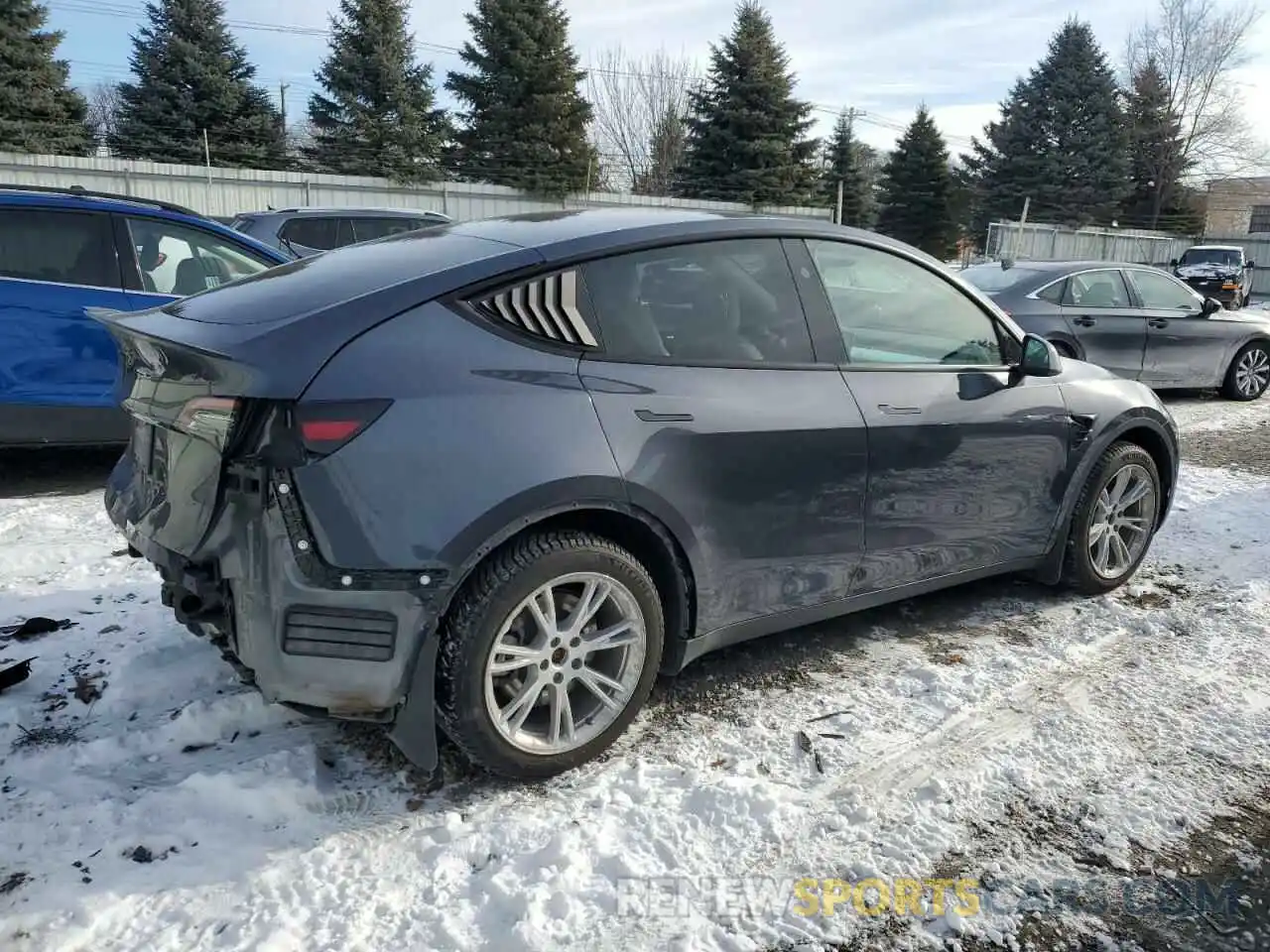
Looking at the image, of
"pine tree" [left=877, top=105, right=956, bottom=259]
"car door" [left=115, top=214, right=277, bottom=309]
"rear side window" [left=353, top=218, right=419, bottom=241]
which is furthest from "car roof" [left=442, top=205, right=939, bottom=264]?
"pine tree" [left=877, top=105, right=956, bottom=259]

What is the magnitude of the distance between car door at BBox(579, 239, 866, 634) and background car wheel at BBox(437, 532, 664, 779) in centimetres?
25

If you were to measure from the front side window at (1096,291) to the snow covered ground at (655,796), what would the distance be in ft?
19.6

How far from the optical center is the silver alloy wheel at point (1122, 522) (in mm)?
4293

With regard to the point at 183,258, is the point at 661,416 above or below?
below

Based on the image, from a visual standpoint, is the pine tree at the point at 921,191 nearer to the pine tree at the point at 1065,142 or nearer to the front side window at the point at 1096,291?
the pine tree at the point at 1065,142

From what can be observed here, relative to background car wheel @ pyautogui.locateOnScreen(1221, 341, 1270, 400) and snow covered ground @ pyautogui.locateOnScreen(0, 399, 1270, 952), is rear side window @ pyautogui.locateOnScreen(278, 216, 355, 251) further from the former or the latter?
background car wheel @ pyautogui.locateOnScreen(1221, 341, 1270, 400)

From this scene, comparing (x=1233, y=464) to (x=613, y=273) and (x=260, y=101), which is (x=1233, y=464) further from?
(x=260, y=101)

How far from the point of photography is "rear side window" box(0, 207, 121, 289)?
537cm

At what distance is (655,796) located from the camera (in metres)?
2.71

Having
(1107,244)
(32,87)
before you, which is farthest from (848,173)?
(32,87)

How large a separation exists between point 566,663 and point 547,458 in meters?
0.64

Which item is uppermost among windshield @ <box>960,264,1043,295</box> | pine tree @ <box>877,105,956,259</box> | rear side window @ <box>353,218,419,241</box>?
pine tree @ <box>877,105,956,259</box>

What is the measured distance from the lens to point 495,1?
3316 centimetres

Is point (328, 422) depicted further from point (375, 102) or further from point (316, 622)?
point (375, 102)
